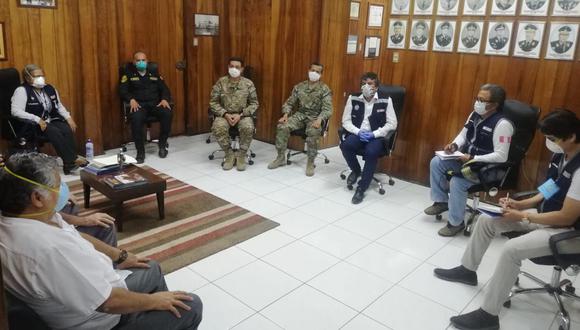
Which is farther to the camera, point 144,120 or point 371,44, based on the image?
point 371,44

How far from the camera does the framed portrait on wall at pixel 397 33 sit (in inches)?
187

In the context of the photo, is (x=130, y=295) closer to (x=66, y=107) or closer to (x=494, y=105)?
(x=494, y=105)

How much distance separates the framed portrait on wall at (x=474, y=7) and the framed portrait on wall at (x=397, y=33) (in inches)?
25.0

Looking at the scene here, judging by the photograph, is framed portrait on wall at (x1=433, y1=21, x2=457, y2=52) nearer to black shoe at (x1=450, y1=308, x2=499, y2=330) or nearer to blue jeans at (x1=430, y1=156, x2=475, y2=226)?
blue jeans at (x1=430, y1=156, x2=475, y2=226)

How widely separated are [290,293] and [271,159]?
10.0 ft

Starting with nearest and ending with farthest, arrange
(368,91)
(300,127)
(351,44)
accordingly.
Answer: (368,91) < (300,127) < (351,44)

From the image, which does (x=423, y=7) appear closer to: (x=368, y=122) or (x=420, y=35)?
(x=420, y=35)

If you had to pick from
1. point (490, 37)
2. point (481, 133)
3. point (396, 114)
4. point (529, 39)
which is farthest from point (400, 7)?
point (481, 133)

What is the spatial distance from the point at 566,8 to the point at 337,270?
2.92 metres

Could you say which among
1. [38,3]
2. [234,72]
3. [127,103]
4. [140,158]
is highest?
[38,3]

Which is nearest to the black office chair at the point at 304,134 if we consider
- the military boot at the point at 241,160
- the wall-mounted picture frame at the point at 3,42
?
the military boot at the point at 241,160

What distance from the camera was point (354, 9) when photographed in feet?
19.3

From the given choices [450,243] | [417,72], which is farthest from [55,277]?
[417,72]

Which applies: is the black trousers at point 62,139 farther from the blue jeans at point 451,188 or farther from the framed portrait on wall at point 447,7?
the framed portrait on wall at point 447,7
